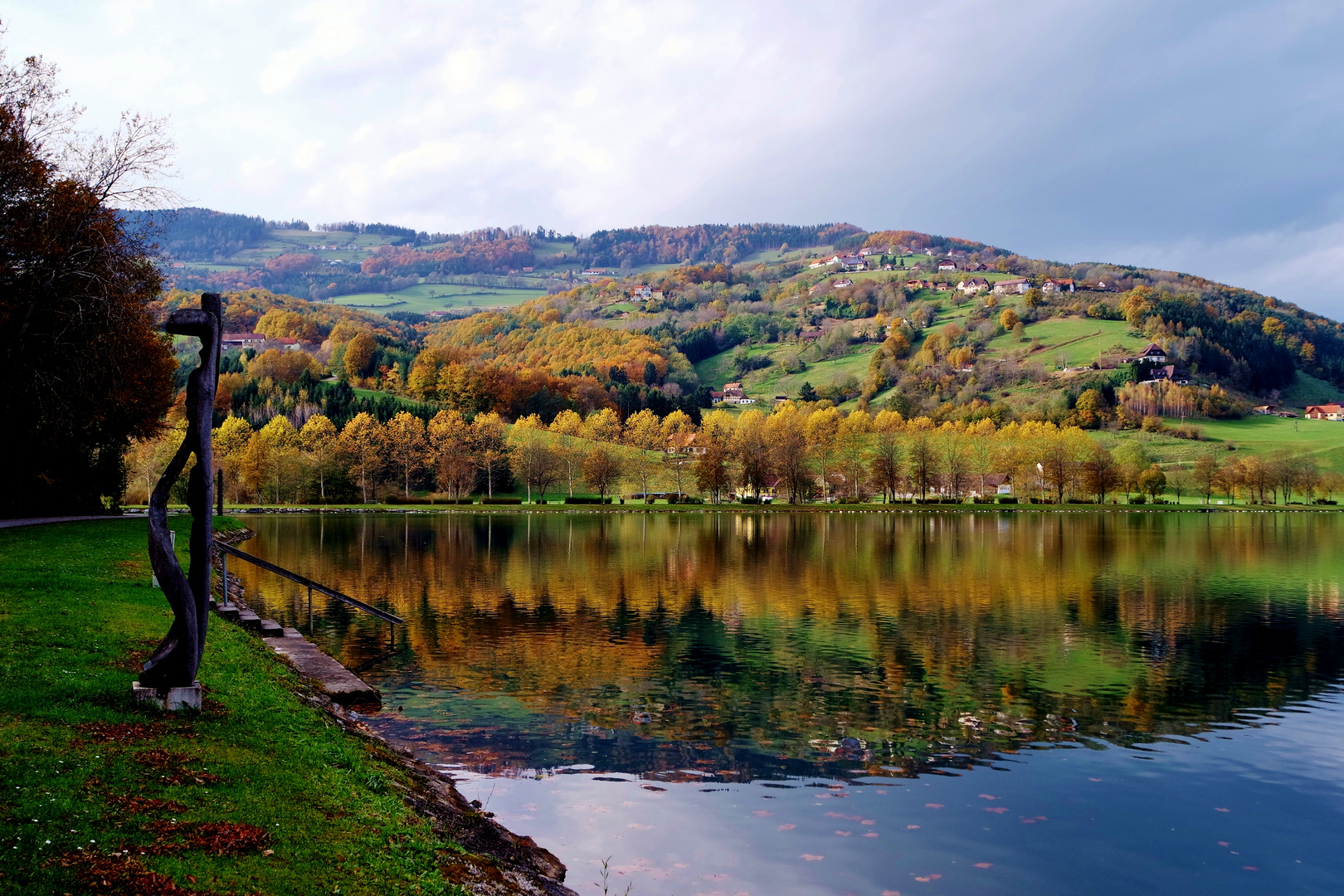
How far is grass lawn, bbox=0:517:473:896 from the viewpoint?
8234 mm

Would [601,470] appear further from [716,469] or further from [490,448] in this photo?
[490,448]

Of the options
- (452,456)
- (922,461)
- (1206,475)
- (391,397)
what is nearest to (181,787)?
(452,456)

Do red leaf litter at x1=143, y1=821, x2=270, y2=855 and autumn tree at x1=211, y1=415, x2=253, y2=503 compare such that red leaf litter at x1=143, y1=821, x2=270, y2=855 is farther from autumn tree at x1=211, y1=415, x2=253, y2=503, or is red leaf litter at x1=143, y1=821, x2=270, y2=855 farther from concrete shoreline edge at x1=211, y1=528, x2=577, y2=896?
autumn tree at x1=211, y1=415, x2=253, y2=503

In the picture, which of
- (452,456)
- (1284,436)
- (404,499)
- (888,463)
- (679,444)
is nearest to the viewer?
(888,463)

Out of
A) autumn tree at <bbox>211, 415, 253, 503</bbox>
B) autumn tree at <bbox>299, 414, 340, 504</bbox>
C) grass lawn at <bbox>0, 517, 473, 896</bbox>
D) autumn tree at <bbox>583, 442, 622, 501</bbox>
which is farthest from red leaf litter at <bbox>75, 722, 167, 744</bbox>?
autumn tree at <bbox>211, 415, 253, 503</bbox>

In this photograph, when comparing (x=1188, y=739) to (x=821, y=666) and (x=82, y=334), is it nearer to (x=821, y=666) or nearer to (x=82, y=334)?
(x=821, y=666)

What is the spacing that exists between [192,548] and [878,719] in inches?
579

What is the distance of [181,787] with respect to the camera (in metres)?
10.2

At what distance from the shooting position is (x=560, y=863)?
12.8 metres

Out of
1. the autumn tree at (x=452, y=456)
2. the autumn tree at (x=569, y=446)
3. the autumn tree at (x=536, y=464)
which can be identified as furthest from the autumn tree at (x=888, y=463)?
the autumn tree at (x=452, y=456)

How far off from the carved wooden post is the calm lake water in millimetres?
5339

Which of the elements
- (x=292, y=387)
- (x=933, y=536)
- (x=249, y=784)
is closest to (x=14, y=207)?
(x=249, y=784)

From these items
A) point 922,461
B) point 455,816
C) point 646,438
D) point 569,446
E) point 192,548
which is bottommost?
point 455,816

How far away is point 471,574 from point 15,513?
2755cm
